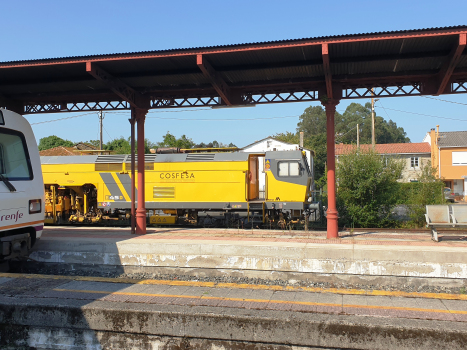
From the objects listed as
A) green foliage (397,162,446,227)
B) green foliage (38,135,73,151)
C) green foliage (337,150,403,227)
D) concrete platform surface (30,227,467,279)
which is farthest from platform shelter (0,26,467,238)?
green foliage (38,135,73,151)

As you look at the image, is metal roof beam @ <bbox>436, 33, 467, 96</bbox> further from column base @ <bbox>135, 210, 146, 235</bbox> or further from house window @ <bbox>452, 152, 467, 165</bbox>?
house window @ <bbox>452, 152, 467, 165</bbox>

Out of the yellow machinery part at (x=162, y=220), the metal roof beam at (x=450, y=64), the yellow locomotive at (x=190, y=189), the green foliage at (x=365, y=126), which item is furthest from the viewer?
the green foliage at (x=365, y=126)

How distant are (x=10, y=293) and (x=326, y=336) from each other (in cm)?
476

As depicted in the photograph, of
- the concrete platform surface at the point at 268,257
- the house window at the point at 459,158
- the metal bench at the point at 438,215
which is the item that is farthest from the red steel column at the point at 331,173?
the house window at the point at 459,158

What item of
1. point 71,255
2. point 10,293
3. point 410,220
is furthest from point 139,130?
point 410,220

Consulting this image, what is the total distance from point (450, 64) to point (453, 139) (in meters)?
39.5

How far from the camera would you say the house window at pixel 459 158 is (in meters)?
41.1

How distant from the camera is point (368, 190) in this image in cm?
1559

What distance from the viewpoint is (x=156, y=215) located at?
51.1 ft

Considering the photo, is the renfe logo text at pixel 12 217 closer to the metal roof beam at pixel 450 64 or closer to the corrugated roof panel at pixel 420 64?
the corrugated roof panel at pixel 420 64

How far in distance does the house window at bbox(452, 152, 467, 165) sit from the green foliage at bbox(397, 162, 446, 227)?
29.4 meters

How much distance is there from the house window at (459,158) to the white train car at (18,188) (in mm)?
43954

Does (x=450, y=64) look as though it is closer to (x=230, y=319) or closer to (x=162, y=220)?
(x=230, y=319)

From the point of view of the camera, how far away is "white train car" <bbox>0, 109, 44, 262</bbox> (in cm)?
645
